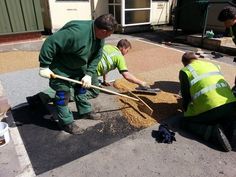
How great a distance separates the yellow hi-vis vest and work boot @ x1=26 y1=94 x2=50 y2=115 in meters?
2.36

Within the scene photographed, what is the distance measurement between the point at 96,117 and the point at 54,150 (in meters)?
0.90

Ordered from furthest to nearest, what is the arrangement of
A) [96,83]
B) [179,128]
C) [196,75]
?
[96,83], [179,128], [196,75]

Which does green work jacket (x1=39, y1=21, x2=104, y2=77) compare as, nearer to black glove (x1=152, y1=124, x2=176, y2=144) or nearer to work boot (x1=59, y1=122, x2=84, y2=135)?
work boot (x1=59, y1=122, x2=84, y2=135)

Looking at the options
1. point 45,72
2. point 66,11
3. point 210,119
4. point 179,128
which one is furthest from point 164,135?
point 66,11

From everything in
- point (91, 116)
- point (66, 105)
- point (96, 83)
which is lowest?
point (91, 116)

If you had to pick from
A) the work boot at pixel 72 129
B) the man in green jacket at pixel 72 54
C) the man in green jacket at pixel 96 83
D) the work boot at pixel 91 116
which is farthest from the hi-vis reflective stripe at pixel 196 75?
the work boot at pixel 72 129

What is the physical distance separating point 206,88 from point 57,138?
2118mm

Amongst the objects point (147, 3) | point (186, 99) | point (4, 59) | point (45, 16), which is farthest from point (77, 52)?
point (147, 3)

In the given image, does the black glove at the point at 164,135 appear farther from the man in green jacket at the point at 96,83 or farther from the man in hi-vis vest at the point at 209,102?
the man in green jacket at the point at 96,83

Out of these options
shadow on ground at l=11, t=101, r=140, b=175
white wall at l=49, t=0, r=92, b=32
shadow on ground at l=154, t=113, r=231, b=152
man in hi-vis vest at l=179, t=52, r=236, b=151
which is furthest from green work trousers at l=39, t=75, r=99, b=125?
white wall at l=49, t=0, r=92, b=32

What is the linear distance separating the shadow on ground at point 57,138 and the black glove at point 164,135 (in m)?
0.33

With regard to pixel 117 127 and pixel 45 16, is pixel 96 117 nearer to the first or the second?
pixel 117 127

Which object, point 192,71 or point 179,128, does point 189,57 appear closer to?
point 192,71

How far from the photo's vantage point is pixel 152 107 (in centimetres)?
392
